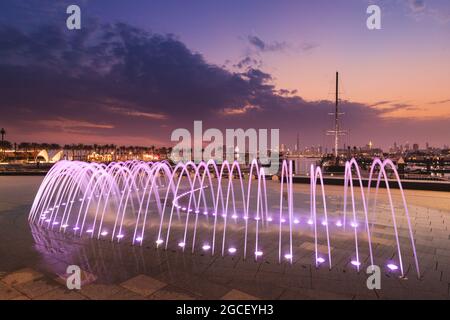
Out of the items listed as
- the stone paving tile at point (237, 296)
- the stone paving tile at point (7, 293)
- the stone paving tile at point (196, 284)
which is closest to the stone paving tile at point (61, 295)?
the stone paving tile at point (7, 293)

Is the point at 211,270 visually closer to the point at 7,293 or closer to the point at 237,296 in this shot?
the point at 237,296

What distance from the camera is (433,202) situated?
1555 centimetres

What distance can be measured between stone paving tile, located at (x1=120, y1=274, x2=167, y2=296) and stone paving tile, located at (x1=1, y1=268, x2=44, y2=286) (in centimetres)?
213

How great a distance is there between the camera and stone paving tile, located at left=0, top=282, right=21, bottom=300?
5.48 meters

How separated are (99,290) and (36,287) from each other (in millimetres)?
1361

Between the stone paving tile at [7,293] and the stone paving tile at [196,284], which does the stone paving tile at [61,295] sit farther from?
the stone paving tile at [196,284]

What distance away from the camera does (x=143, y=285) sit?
5.92 metres

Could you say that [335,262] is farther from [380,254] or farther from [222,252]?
[222,252]

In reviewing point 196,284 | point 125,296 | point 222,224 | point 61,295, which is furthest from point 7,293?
point 222,224

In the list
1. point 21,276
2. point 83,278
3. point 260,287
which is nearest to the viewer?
point 260,287

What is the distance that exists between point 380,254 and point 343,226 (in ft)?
9.55

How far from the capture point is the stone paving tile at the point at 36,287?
221 inches

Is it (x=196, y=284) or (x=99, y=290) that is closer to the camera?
(x=99, y=290)
